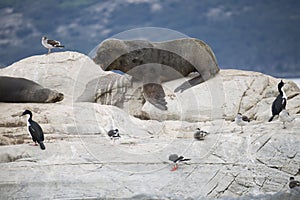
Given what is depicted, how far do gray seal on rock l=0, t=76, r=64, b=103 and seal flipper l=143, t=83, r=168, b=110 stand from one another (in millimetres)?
1789

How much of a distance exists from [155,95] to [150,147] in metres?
2.73

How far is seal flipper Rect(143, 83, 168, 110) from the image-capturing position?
430 inches

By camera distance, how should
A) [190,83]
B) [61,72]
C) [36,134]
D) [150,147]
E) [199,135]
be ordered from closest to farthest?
[36,134] < [150,147] < [199,135] < [61,72] < [190,83]

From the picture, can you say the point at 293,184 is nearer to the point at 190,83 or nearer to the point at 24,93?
the point at 190,83

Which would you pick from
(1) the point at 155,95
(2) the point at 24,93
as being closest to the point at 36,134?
(2) the point at 24,93

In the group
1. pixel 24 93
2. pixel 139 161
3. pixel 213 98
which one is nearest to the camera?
pixel 139 161

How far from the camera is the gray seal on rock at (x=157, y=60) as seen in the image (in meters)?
11.4

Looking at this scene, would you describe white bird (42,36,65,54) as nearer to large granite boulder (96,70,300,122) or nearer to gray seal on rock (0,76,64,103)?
gray seal on rock (0,76,64,103)

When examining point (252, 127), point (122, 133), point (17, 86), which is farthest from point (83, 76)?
point (252, 127)

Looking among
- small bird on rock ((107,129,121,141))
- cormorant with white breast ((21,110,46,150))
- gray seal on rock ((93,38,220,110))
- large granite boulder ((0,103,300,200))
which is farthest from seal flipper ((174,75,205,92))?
cormorant with white breast ((21,110,46,150))

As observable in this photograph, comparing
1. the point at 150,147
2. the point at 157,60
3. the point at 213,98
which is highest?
the point at 157,60

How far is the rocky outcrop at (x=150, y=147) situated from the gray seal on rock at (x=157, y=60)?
Answer: 32cm

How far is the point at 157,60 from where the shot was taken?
11.5 m

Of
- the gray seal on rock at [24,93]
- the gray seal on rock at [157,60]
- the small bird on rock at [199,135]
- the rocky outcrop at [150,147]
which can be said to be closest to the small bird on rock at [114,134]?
the rocky outcrop at [150,147]
